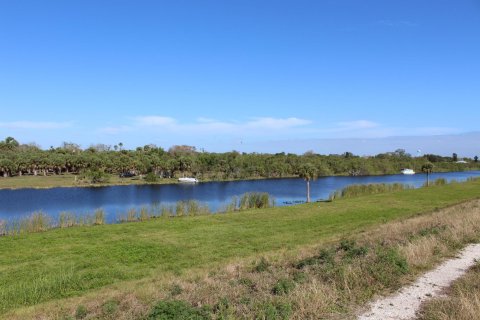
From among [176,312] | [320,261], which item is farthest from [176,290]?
[320,261]

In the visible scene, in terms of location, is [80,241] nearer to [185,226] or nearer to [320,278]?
[185,226]

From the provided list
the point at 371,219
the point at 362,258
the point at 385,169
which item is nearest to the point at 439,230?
the point at 362,258

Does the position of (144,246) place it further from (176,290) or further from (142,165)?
(142,165)

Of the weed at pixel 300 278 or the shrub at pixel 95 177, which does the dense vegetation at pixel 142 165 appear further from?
the weed at pixel 300 278

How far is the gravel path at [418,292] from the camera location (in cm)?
648

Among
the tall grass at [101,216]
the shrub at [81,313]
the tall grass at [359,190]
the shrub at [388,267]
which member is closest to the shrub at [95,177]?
the tall grass at [101,216]

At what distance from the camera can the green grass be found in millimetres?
12555

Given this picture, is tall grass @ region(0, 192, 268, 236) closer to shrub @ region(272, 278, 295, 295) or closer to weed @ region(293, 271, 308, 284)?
weed @ region(293, 271, 308, 284)

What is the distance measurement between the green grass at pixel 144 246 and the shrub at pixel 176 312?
18.4 ft

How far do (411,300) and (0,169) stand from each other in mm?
98876

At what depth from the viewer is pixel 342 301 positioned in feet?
22.9

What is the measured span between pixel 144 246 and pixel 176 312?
1225 cm

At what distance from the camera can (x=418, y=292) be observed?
24.5 ft

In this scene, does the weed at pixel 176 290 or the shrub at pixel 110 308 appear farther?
the weed at pixel 176 290
